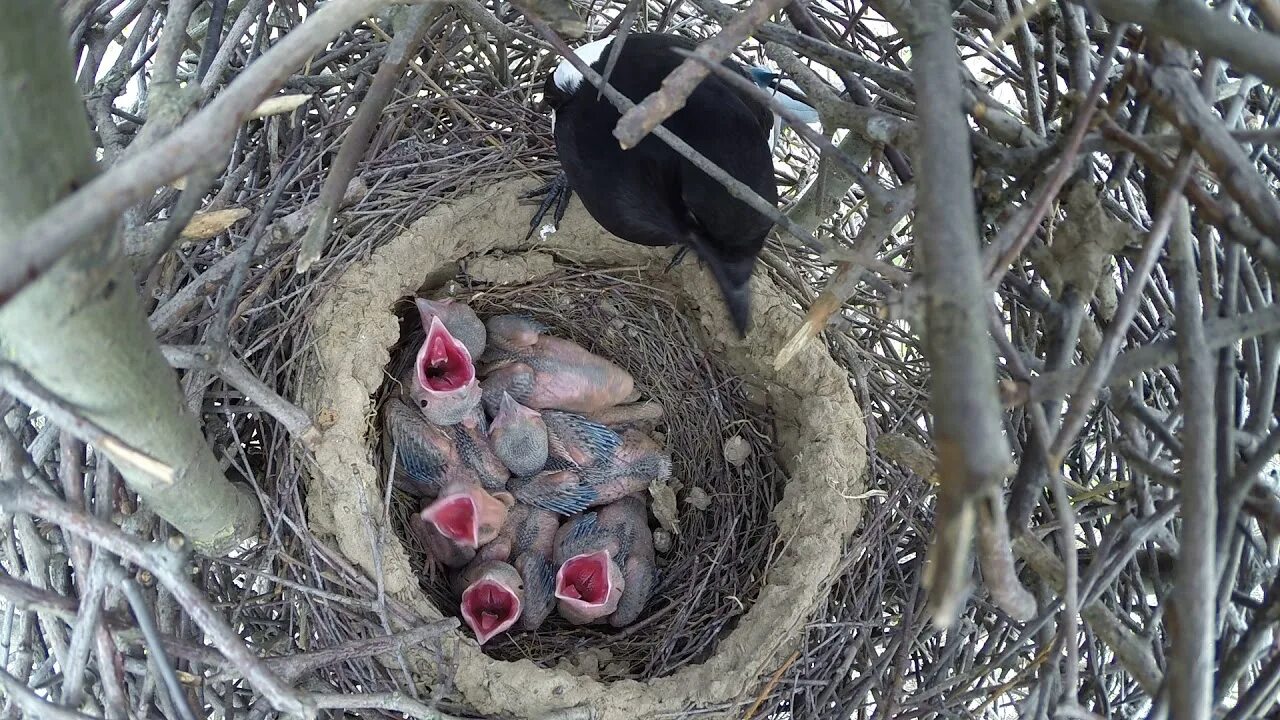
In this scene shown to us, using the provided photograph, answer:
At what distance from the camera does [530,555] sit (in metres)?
1.85

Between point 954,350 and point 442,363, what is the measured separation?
125 cm

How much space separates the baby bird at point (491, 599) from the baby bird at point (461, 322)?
427mm

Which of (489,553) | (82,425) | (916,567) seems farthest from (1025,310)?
(82,425)

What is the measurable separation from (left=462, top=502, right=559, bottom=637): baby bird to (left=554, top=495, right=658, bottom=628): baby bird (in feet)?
0.09

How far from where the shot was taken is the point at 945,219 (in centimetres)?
60

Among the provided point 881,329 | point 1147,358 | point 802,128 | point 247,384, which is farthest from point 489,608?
point 1147,358

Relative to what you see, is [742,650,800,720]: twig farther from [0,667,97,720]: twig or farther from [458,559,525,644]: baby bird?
[0,667,97,720]: twig

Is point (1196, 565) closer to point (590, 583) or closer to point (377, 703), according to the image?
A: point (377, 703)

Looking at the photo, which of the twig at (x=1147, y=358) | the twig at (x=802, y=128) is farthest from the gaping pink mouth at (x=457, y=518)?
the twig at (x=1147, y=358)

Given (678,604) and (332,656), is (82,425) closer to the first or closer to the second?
(332,656)

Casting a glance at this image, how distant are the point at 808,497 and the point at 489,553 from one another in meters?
0.65

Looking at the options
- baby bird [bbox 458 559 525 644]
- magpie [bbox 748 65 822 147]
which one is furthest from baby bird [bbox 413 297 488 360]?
magpie [bbox 748 65 822 147]

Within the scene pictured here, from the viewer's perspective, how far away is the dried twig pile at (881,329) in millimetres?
658

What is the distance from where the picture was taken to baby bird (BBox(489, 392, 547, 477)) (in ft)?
5.91
